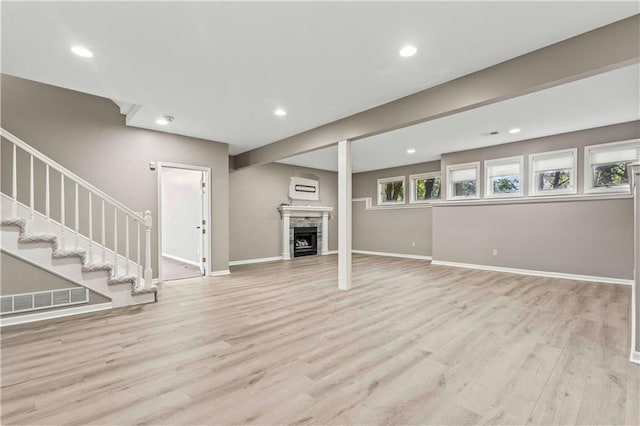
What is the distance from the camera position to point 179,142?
17.4ft

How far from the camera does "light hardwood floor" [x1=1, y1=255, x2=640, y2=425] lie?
1.63 meters

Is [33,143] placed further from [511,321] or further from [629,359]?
[629,359]

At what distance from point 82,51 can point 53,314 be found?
2.86m

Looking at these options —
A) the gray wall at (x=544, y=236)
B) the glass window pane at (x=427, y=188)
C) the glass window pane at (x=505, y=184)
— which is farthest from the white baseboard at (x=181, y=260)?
the glass window pane at (x=505, y=184)

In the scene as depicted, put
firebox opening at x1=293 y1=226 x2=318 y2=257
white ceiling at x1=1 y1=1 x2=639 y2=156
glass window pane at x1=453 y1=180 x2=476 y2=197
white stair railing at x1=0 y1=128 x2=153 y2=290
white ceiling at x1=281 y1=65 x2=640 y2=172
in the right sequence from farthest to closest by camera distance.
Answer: firebox opening at x1=293 y1=226 x2=318 y2=257 < glass window pane at x1=453 y1=180 x2=476 y2=197 < white ceiling at x1=281 y1=65 x2=640 y2=172 < white stair railing at x1=0 y1=128 x2=153 y2=290 < white ceiling at x1=1 y1=1 x2=639 y2=156

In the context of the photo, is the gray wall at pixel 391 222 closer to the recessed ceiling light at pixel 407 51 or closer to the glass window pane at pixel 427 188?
the glass window pane at pixel 427 188

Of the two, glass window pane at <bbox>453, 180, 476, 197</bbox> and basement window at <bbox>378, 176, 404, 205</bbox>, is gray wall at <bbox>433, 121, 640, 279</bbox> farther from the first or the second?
basement window at <bbox>378, 176, 404, 205</bbox>

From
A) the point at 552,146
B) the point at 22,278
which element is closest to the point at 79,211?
the point at 22,278

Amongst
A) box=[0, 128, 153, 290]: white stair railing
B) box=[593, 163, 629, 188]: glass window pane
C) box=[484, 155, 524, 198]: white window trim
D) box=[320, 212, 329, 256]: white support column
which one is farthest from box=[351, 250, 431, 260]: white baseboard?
box=[0, 128, 153, 290]: white stair railing

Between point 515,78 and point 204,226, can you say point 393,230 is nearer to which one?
point 204,226

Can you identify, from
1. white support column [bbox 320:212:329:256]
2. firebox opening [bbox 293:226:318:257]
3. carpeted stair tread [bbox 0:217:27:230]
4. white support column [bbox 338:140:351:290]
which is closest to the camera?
carpeted stair tread [bbox 0:217:27:230]

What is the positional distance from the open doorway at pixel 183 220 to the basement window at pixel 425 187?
18.7 feet

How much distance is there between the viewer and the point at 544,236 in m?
5.46

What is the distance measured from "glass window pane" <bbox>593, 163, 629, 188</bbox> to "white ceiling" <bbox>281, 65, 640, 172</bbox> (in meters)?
0.78
